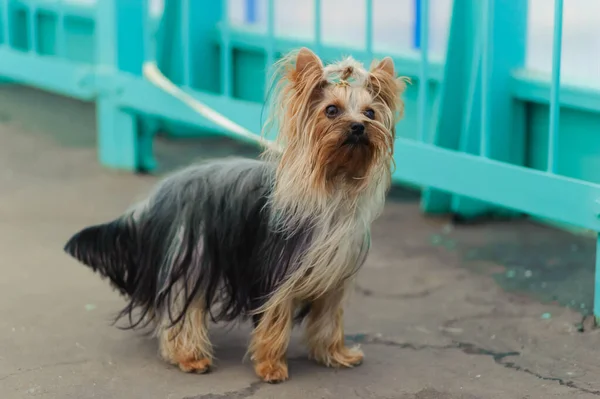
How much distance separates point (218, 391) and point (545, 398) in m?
1.03

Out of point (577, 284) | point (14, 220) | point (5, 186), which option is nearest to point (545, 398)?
point (577, 284)

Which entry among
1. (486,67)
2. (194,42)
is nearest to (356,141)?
(486,67)

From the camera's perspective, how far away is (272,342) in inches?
126

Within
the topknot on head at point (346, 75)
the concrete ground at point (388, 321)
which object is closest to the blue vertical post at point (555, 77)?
the concrete ground at point (388, 321)

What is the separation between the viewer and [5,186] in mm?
5605

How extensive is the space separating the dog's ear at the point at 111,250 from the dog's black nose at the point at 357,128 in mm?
929

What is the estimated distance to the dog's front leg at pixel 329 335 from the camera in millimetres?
3299

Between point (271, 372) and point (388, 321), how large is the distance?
0.74 m

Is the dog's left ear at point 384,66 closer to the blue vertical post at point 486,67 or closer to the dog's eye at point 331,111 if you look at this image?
the dog's eye at point 331,111

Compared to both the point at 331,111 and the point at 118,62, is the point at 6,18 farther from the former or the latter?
the point at 331,111

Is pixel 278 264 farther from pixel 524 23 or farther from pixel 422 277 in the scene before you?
pixel 524 23

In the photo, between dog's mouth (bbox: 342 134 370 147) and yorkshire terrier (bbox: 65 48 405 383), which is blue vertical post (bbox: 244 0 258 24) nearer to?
yorkshire terrier (bbox: 65 48 405 383)

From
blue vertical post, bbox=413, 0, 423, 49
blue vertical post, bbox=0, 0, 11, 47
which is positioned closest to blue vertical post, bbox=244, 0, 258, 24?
blue vertical post, bbox=413, 0, 423, 49

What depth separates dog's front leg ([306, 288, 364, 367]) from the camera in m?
3.30
